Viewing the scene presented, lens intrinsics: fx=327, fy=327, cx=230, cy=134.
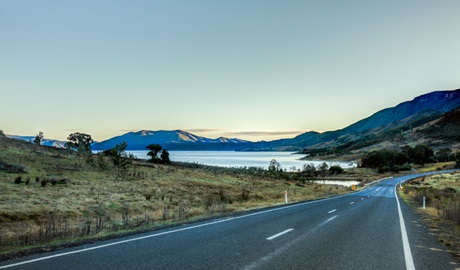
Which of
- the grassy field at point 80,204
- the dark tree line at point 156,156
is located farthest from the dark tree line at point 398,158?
the grassy field at point 80,204

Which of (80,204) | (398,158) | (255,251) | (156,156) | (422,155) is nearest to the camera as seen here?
(255,251)

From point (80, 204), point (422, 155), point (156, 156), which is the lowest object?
point (80, 204)

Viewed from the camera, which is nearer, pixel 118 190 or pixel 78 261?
pixel 78 261

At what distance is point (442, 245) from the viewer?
30.0 ft

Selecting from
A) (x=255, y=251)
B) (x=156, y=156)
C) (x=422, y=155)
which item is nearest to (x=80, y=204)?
(x=255, y=251)

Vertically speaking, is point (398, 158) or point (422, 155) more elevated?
point (422, 155)

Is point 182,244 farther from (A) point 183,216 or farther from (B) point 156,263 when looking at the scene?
(A) point 183,216

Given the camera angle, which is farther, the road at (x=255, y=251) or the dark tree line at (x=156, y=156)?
the dark tree line at (x=156, y=156)

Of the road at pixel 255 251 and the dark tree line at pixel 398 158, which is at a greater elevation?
the dark tree line at pixel 398 158

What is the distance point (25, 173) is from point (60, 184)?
516 centimetres

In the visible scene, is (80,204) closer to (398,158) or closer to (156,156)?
(156,156)

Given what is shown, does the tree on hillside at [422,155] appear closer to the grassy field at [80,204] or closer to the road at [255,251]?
the grassy field at [80,204]

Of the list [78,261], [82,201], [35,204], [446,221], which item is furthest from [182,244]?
[82,201]

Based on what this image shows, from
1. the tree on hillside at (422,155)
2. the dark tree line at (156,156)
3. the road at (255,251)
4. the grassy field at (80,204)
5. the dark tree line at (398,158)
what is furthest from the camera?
the tree on hillside at (422,155)
